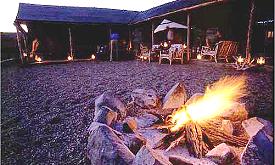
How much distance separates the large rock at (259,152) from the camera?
1802mm

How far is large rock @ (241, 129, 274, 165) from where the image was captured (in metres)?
1.80

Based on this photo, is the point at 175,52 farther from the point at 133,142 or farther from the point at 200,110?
the point at 133,142

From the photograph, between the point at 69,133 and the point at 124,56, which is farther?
the point at 124,56

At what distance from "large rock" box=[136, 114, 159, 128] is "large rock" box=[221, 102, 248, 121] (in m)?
1.01

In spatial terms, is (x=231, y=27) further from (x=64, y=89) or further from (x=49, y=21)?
(x=49, y=21)

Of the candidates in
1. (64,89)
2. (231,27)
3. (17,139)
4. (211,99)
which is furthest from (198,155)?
(231,27)

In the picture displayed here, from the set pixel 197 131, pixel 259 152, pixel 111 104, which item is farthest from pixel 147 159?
pixel 111 104

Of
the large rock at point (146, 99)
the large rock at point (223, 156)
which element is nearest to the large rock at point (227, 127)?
the large rock at point (223, 156)

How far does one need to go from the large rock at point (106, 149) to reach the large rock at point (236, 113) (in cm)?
182

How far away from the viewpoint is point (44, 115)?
424 centimetres

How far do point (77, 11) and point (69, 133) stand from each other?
17.4 meters

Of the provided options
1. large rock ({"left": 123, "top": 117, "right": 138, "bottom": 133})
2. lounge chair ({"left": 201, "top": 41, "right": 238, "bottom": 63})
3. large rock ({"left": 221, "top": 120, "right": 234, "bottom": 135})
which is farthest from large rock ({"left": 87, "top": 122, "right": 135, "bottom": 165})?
lounge chair ({"left": 201, "top": 41, "right": 238, "bottom": 63})

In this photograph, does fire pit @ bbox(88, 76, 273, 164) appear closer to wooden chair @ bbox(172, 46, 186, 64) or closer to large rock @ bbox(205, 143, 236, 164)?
large rock @ bbox(205, 143, 236, 164)

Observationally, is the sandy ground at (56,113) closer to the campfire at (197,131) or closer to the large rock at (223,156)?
the campfire at (197,131)
